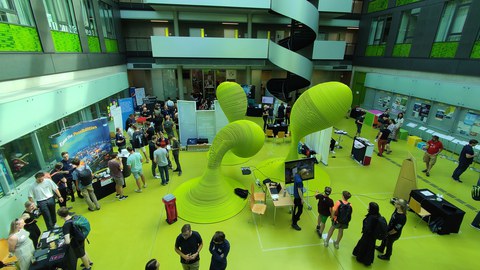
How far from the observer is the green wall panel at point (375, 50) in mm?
15487

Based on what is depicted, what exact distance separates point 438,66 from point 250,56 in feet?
33.3

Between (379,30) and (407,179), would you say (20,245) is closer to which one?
(407,179)

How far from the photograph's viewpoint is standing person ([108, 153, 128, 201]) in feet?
22.7

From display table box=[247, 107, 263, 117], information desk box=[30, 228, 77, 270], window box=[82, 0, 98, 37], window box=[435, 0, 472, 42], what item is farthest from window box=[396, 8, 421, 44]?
information desk box=[30, 228, 77, 270]

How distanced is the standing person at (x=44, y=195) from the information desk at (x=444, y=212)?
9851 mm

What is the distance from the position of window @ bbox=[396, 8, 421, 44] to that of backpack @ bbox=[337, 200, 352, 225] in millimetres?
13208

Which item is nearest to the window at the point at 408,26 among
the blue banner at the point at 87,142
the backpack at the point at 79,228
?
the blue banner at the point at 87,142

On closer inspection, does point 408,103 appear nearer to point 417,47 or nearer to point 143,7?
point 417,47

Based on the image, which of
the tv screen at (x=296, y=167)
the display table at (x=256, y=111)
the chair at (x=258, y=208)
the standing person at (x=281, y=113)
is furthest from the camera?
the display table at (x=256, y=111)

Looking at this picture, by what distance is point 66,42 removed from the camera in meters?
9.52

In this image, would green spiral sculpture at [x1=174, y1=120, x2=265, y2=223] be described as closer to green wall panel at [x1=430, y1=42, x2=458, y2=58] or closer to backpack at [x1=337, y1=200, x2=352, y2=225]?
backpack at [x1=337, y1=200, x2=352, y2=225]

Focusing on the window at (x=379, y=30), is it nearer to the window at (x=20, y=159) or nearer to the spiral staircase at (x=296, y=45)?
the spiral staircase at (x=296, y=45)

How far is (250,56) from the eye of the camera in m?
15.2

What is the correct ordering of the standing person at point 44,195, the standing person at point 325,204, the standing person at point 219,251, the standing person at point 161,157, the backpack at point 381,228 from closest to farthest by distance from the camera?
the standing person at point 219,251
the backpack at point 381,228
the standing person at point 325,204
the standing person at point 44,195
the standing person at point 161,157
